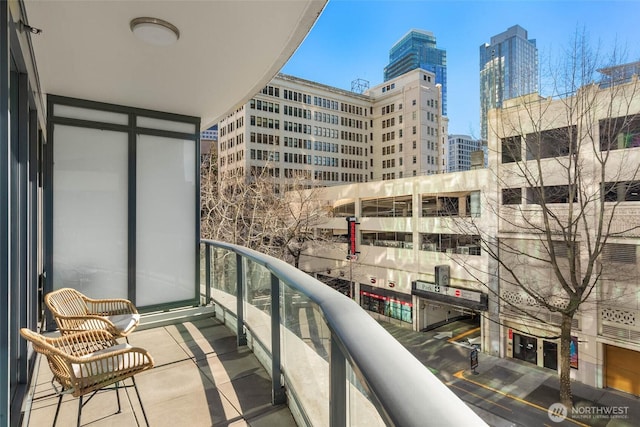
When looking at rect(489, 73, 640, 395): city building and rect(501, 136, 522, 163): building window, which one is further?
rect(501, 136, 522, 163): building window

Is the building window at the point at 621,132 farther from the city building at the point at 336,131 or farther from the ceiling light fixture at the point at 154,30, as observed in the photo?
the city building at the point at 336,131

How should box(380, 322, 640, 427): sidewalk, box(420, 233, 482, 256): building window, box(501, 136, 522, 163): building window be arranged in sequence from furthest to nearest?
box(420, 233, 482, 256): building window, box(501, 136, 522, 163): building window, box(380, 322, 640, 427): sidewalk

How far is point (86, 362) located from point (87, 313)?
1341mm

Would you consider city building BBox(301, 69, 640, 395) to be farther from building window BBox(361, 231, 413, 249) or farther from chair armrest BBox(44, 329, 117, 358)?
chair armrest BBox(44, 329, 117, 358)

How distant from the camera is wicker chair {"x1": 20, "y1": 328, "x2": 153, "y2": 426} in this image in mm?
1849

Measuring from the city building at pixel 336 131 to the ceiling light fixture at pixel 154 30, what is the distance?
138 ft

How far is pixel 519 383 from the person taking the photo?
528 inches

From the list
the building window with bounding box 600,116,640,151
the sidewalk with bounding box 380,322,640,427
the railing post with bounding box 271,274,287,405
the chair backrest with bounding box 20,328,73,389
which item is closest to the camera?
the chair backrest with bounding box 20,328,73,389

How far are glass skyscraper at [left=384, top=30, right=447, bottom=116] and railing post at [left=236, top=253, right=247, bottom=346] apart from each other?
187982 millimetres

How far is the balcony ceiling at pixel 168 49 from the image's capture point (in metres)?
2.32

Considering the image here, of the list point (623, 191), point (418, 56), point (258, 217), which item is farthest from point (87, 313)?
point (418, 56)

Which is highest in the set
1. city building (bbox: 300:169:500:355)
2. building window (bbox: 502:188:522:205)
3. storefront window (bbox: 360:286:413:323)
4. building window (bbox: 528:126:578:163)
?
building window (bbox: 528:126:578:163)

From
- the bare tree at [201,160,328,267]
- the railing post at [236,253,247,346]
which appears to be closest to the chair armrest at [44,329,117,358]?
the railing post at [236,253,247,346]

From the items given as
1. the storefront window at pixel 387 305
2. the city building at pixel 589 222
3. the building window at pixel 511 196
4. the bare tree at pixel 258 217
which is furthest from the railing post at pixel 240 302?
the storefront window at pixel 387 305
